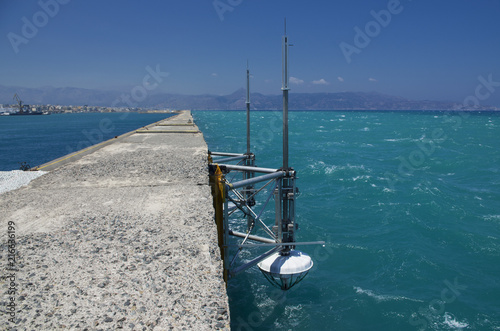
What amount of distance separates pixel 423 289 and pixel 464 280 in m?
2.16

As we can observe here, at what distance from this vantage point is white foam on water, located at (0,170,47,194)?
1382 cm

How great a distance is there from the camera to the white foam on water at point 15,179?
544 inches

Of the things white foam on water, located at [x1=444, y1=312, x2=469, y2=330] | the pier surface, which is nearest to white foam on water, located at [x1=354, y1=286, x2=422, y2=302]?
white foam on water, located at [x1=444, y1=312, x2=469, y2=330]

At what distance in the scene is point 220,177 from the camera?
438 inches

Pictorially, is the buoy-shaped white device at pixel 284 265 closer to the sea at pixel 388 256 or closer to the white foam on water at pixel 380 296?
the sea at pixel 388 256

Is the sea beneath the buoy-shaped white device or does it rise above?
beneath

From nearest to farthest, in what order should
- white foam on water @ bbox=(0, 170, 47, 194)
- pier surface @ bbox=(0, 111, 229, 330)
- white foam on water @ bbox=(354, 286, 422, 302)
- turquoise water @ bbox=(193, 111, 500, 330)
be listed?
1. pier surface @ bbox=(0, 111, 229, 330)
2. turquoise water @ bbox=(193, 111, 500, 330)
3. white foam on water @ bbox=(0, 170, 47, 194)
4. white foam on water @ bbox=(354, 286, 422, 302)

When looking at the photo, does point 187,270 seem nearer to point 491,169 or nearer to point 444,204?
point 444,204

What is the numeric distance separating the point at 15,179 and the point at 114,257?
11629mm

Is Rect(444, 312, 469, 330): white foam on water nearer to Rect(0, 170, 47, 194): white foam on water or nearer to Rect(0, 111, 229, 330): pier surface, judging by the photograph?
Rect(0, 111, 229, 330): pier surface

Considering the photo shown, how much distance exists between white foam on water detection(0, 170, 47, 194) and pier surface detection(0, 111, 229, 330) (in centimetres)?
351

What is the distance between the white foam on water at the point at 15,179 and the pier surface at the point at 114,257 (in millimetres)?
3512

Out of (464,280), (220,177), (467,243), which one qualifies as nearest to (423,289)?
(464,280)

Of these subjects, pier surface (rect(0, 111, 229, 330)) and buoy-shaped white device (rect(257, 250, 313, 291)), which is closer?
pier surface (rect(0, 111, 229, 330))
